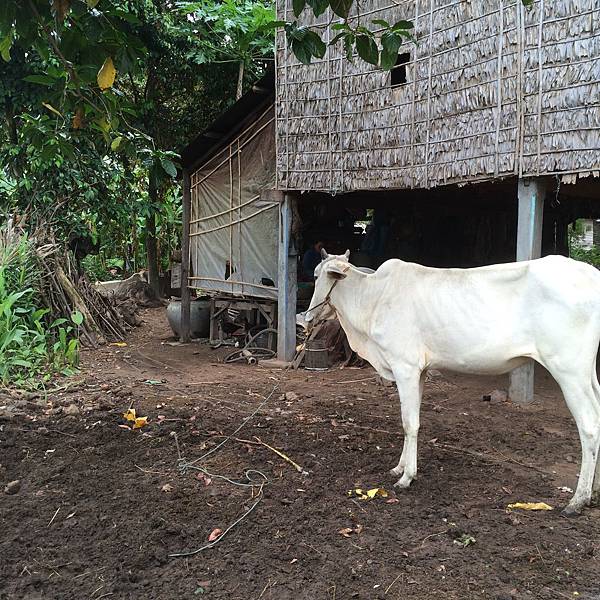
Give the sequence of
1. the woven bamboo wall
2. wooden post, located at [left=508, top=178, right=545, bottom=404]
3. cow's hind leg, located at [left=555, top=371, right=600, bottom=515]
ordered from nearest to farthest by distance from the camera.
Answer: cow's hind leg, located at [left=555, top=371, right=600, bottom=515]
the woven bamboo wall
wooden post, located at [left=508, top=178, right=545, bottom=404]

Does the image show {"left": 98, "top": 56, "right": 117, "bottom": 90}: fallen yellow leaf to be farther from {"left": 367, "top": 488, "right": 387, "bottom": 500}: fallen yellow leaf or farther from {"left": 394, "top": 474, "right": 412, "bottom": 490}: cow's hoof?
{"left": 394, "top": 474, "right": 412, "bottom": 490}: cow's hoof

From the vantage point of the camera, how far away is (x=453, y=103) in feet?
22.2

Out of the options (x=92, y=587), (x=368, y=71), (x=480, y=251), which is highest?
(x=368, y=71)

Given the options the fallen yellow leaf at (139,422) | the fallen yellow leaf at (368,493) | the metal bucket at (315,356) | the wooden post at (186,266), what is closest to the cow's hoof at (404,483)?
the fallen yellow leaf at (368,493)

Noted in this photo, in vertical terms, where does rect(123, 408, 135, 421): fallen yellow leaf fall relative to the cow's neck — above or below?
below

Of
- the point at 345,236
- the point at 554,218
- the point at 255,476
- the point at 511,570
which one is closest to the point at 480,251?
the point at 554,218

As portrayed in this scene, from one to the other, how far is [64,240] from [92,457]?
6.56 metres

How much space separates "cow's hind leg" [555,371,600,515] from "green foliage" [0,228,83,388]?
5626 millimetres

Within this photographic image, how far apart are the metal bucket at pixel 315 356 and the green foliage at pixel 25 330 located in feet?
9.87

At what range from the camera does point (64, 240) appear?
10.6m

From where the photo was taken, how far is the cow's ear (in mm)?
4699

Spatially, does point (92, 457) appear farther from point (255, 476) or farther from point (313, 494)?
point (313, 494)

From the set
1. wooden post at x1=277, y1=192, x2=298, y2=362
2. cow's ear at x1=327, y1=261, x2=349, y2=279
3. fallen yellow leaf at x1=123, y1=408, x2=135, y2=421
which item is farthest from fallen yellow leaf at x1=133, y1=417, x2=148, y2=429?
wooden post at x1=277, y1=192, x2=298, y2=362

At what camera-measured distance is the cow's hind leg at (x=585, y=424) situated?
376 cm
